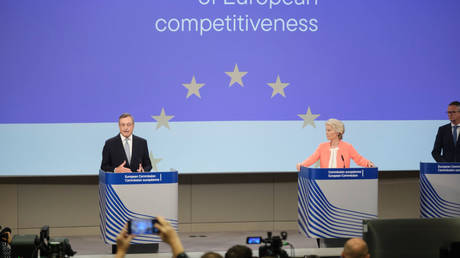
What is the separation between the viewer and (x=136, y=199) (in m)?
6.86

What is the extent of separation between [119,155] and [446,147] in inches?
139

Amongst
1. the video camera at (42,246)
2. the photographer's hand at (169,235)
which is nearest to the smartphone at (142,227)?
the photographer's hand at (169,235)

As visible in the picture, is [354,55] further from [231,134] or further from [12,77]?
[12,77]

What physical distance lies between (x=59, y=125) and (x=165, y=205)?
7.44ft

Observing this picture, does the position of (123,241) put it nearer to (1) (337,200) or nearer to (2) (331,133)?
(1) (337,200)

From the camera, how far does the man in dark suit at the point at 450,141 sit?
26.0ft

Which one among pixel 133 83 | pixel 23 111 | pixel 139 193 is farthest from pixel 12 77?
pixel 139 193

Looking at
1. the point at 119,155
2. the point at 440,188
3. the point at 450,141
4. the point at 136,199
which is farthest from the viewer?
the point at 450,141

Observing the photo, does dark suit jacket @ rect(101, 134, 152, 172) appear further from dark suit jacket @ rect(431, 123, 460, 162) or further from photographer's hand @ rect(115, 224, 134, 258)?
photographer's hand @ rect(115, 224, 134, 258)

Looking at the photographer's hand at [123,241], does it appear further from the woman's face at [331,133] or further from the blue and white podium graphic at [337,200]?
the woman's face at [331,133]

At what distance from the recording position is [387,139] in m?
9.03

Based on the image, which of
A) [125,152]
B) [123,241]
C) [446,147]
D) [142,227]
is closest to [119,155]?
[125,152]

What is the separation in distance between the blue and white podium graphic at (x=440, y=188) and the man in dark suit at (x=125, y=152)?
286cm

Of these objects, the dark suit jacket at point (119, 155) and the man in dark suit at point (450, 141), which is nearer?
the dark suit jacket at point (119, 155)
